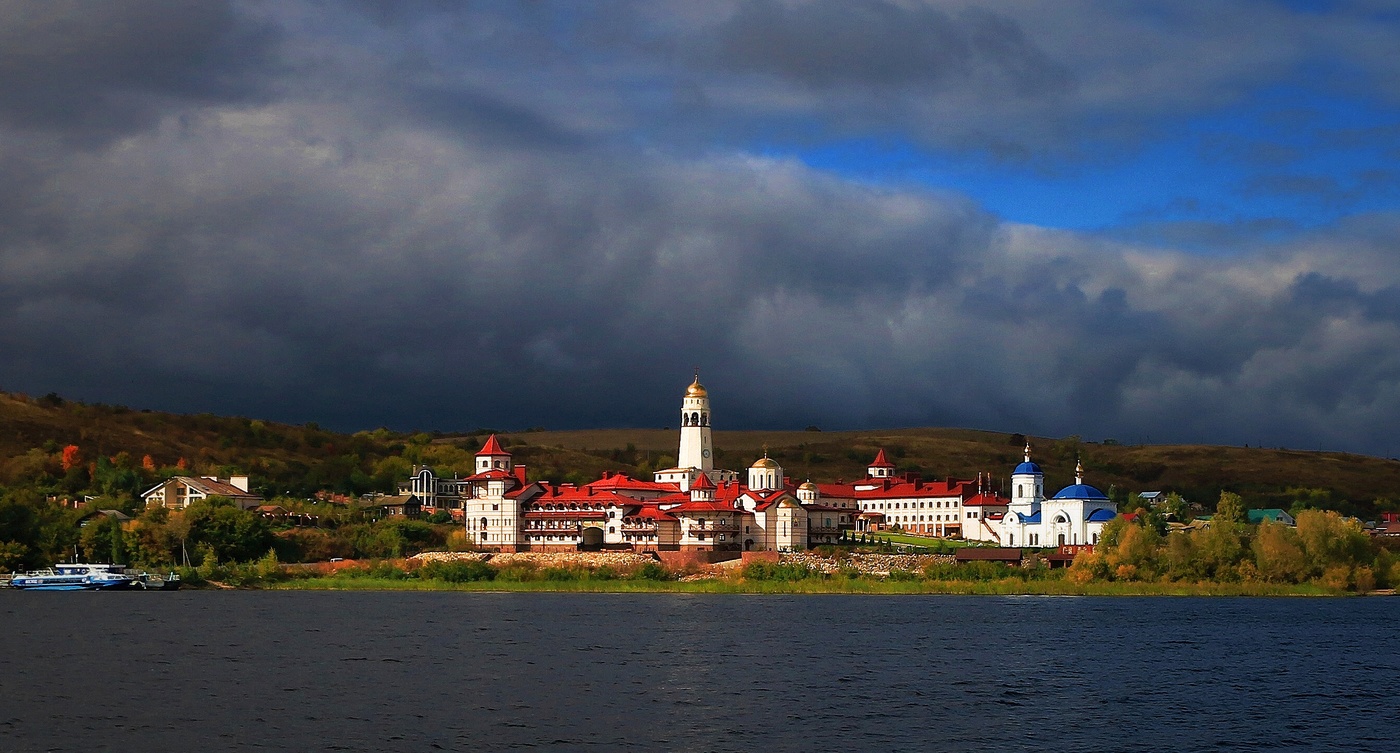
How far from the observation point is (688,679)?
49688 millimetres

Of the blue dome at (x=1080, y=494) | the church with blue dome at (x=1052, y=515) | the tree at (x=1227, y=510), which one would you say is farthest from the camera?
the blue dome at (x=1080, y=494)

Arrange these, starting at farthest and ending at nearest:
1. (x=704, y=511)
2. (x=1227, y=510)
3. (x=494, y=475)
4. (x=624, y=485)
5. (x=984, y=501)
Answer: (x=984, y=501)
(x=624, y=485)
(x=494, y=475)
(x=704, y=511)
(x=1227, y=510)

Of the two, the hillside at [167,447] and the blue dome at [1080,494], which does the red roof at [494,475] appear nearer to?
the hillside at [167,447]

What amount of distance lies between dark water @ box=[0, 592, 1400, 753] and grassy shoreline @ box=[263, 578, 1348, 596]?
12.9m

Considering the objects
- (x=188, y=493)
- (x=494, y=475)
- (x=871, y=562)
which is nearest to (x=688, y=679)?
(x=871, y=562)

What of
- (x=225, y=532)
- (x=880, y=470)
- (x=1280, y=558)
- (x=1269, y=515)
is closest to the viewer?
(x=1280, y=558)

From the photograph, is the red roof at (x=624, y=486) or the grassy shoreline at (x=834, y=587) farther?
the red roof at (x=624, y=486)

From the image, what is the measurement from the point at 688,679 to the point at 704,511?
70320mm

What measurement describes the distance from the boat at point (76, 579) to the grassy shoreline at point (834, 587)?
9186 mm

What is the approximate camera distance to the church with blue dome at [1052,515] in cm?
12700

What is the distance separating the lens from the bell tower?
5536 inches

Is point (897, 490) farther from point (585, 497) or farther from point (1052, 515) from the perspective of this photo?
point (585, 497)

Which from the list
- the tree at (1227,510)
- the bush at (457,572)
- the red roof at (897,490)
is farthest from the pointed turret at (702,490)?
the tree at (1227,510)

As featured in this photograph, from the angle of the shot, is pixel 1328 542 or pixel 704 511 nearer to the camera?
pixel 1328 542
